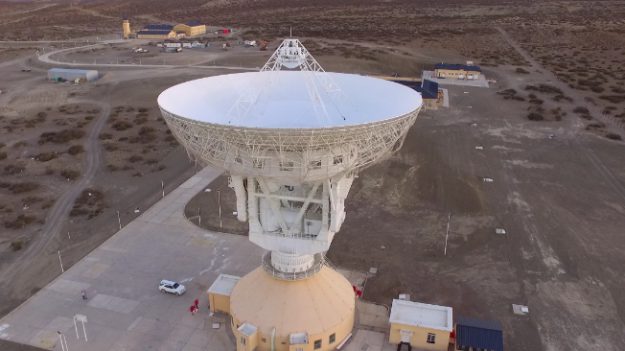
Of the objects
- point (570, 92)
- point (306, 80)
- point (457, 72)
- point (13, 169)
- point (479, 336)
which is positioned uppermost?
point (306, 80)

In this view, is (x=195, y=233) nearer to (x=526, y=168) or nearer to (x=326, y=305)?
(x=326, y=305)

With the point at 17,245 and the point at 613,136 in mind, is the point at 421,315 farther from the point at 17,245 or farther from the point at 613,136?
the point at 613,136

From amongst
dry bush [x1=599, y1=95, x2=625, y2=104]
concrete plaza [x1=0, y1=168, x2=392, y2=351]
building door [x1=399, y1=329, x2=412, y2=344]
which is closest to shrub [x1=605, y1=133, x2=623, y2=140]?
dry bush [x1=599, y1=95, x2=625, y2=104]

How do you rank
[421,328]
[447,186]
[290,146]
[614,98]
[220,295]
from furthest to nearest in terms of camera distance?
[614,98] < [447,186] < [220,295] < [421,328] < [290,146]

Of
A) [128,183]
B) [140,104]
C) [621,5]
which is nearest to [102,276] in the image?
[128,183]

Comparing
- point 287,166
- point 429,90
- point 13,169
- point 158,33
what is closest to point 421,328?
point 287,166

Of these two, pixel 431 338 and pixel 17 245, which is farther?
pixel 17 245
